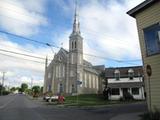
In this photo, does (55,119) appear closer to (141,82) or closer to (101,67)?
(141,82)

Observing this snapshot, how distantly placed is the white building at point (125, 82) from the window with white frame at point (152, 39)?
93.6ft

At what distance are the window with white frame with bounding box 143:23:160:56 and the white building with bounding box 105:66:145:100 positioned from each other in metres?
28.5

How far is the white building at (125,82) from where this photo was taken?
39.7 meters

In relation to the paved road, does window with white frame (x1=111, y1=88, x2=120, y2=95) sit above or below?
above

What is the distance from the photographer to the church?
2216 inches

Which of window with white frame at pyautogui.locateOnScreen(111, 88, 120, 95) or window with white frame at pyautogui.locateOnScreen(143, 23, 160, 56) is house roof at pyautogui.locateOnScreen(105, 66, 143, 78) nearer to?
window with white frame at pyautogui.locateOnScreen(111, 88, 120, 95)

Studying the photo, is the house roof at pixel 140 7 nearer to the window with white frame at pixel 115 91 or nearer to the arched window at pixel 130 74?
the window with white frame at pixel 115 91

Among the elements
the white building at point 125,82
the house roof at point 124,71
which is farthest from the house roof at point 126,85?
the house roof at point 124,71

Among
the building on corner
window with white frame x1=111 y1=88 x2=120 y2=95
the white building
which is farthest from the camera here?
window with white frame x1=111 y1=88 x2=120 y2=95

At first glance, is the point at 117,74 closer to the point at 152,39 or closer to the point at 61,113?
the point at 61,113

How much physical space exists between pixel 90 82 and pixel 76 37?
1624 centimetres

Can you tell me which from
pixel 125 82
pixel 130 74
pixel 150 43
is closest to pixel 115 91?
pixel 125 82

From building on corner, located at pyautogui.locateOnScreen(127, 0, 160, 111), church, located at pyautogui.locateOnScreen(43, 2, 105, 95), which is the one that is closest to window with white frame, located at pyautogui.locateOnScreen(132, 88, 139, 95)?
church, located at pyautogui.locateOnScreen(43, 2, 105, 95)

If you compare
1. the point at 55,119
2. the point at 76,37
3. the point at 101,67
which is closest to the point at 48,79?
the point at 76,37
